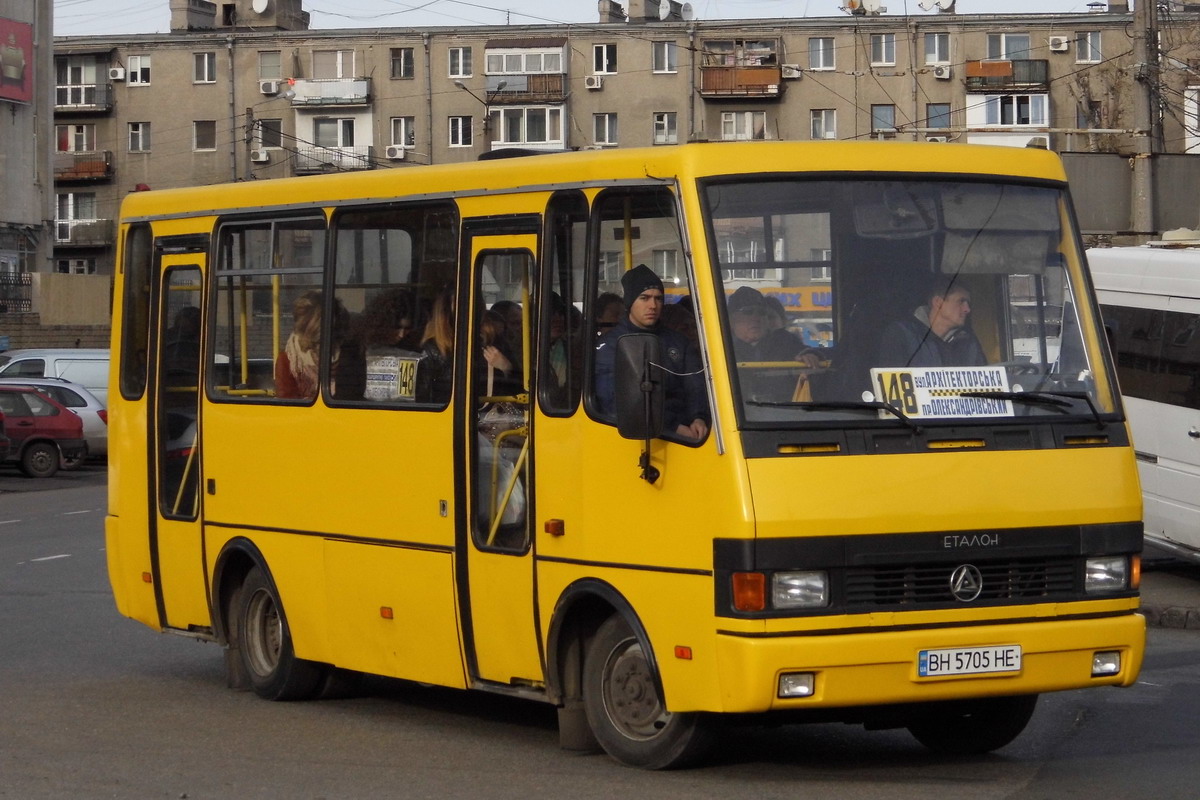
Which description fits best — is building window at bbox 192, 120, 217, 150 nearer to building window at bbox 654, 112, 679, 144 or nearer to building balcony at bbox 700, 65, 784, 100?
building window at bbox 654, 112, 679, 144

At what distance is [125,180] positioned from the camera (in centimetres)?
8625

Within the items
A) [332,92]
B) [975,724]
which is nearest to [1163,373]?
[975,724]

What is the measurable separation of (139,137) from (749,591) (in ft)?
269

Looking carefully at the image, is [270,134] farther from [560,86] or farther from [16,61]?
[16,61]

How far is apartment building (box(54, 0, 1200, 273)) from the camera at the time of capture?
79.1 meters

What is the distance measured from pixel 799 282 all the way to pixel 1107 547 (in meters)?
1.65

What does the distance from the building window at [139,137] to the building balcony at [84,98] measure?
1351mm

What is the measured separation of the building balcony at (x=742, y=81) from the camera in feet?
261

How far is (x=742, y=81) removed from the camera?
261 feet

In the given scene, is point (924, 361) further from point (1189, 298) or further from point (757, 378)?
point (1189, 298)

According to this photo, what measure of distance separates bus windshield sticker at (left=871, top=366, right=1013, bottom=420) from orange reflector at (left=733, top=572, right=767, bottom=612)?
0.89 metres

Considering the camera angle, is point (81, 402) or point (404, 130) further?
point (404, 130)

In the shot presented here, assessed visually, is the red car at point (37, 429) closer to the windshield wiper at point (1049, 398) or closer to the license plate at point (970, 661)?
the windshield wiper at point (1049, 398)

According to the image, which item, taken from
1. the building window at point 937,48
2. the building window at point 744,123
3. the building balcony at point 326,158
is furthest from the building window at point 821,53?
the building balcony at point 326,158
